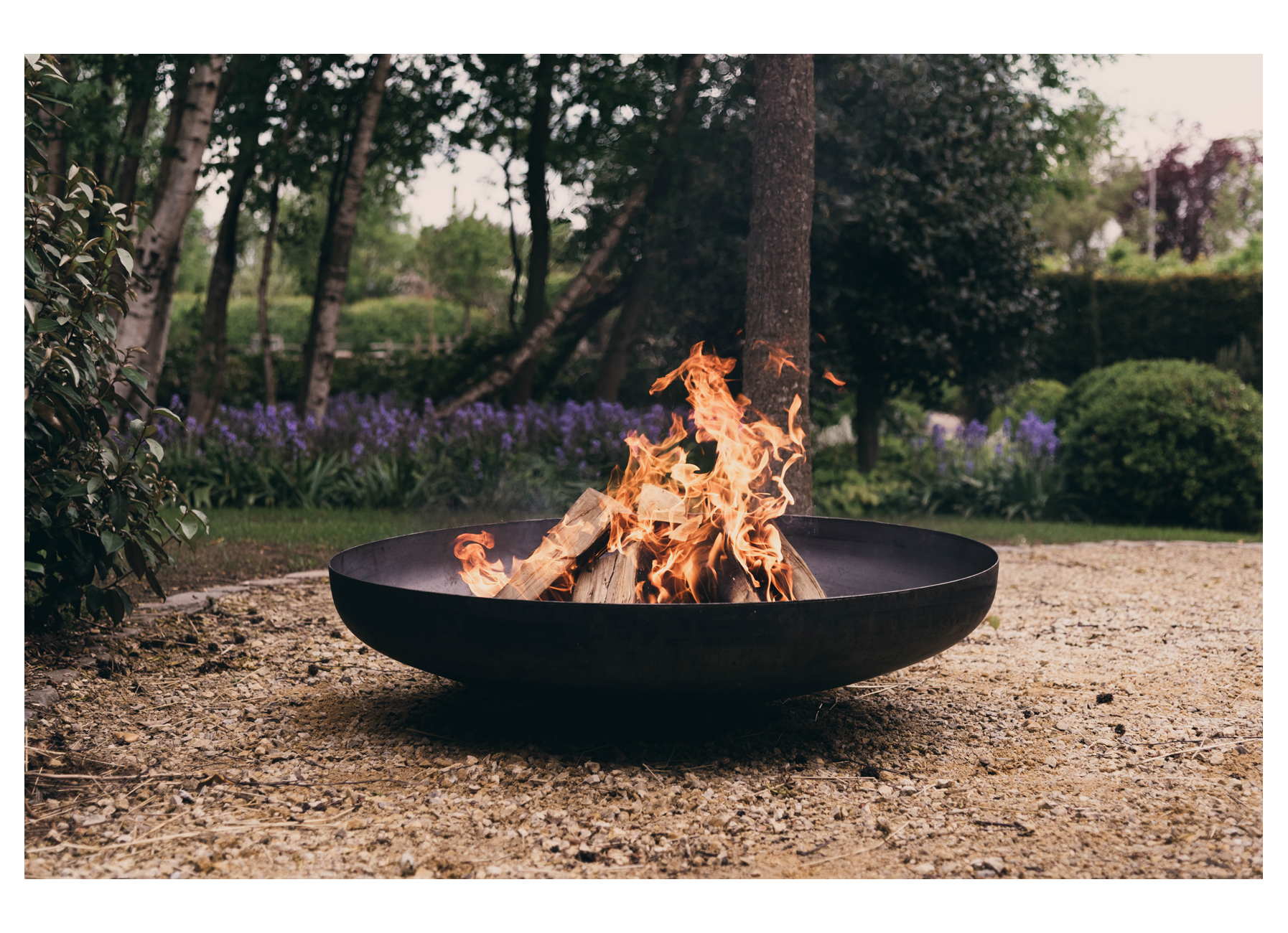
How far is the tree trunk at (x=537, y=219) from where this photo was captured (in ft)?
30.0

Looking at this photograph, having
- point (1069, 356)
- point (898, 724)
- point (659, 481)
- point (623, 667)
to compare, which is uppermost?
point (1069, 356)

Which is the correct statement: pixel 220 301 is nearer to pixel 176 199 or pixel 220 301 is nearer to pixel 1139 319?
pixel 176 199

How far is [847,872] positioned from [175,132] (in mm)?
8336

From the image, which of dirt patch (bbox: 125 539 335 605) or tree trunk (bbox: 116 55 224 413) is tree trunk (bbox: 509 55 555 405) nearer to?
tree trunk (bbox: 116 55 224 413)

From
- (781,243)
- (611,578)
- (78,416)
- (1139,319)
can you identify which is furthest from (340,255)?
(1139,319)

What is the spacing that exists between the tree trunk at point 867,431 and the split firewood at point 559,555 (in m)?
5.51

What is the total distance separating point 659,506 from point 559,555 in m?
0.32

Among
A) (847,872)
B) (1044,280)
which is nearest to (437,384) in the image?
(1044,280)

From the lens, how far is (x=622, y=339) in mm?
9625

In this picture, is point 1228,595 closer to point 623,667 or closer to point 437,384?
point 623,667

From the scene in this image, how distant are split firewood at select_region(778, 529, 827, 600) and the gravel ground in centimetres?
40

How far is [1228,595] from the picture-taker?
466 centimetres

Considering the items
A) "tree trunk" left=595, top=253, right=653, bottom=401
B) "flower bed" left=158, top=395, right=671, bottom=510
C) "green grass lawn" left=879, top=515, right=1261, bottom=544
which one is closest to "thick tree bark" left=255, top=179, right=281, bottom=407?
"flower bed" left=158, top=395, right=671, bottom=510

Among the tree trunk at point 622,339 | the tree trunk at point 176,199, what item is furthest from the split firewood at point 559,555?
the tree trunk at point 622,339
